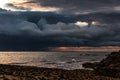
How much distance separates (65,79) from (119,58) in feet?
191

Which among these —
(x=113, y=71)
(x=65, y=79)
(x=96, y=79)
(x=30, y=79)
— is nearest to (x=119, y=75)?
(x=113, y=71)

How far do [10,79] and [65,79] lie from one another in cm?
799

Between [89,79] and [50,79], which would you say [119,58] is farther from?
[50,79]

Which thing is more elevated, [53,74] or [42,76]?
[42,76]

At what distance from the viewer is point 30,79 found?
32.9 meters

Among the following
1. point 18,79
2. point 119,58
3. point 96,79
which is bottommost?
point 119,58

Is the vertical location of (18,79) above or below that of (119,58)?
above

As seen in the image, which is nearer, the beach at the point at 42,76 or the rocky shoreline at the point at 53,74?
the beach at the point at 42,76

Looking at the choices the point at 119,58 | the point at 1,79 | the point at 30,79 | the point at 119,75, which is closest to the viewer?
the point at 1,79

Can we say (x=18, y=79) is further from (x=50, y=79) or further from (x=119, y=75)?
(x=119, y=75)

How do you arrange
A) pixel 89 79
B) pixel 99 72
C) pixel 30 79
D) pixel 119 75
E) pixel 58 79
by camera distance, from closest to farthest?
1. pixel 30 79
2. pixel 58 79
3. pixel 89 79
4. pixel 119 75
5. pixel 99 72

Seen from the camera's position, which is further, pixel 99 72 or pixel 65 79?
pixel 99 72

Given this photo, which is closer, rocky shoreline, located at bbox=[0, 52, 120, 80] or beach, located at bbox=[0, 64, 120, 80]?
beach, located at bbox=[0, 64, 120, 80]

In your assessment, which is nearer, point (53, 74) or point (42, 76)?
point (42, 76)
